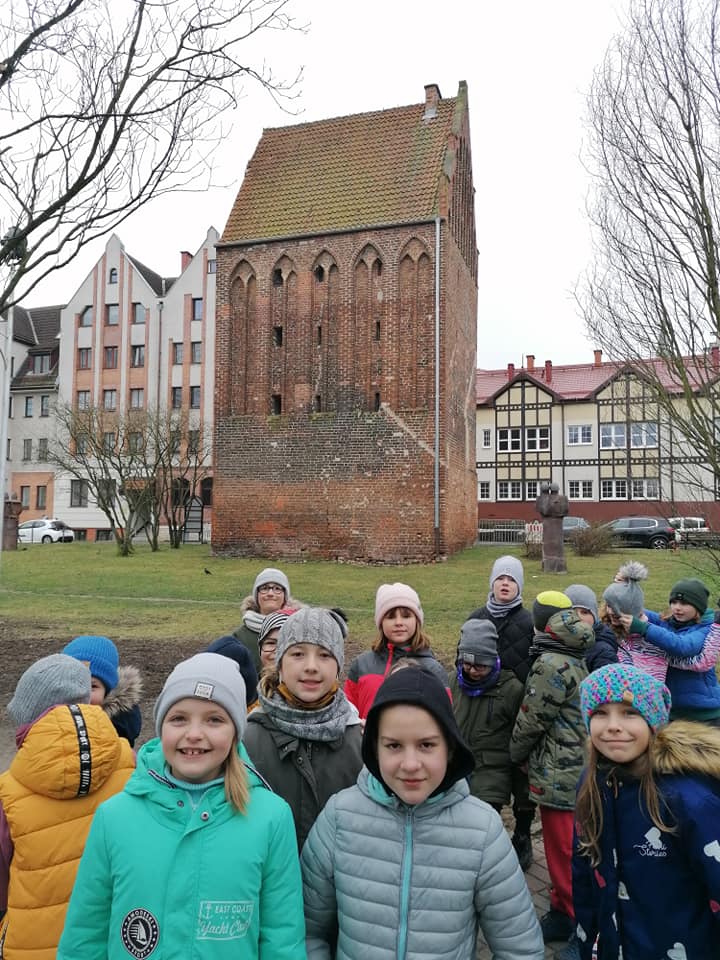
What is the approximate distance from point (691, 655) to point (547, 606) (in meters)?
0.97

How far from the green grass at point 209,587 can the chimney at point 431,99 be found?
49.4 feet

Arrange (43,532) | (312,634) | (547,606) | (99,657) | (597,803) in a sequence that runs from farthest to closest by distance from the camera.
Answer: (43,532) → (547,606) → (99,657) → (312,634) → (597,803)

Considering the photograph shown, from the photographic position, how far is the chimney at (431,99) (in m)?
24.5

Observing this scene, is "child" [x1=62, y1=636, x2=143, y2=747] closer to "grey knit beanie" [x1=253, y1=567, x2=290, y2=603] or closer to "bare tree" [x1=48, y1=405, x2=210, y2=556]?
"grey knit beanie" [x1=253, y1=567, x2=290, y2=603]

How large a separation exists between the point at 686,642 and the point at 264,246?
2234 cm

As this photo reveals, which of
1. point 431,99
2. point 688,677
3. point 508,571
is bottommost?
point 688,677

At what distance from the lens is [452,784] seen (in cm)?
202

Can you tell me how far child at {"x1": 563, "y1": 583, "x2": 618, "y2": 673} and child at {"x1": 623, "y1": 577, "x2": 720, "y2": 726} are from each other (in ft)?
0.69

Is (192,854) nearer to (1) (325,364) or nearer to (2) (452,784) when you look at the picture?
(2) (452,784)

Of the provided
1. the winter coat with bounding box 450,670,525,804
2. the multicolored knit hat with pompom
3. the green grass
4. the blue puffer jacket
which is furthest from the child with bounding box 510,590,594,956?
the green grass

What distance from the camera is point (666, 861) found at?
86.1 inches

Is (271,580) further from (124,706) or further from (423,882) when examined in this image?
(423,882)

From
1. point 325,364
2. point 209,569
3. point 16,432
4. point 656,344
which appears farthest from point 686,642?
point 16,432

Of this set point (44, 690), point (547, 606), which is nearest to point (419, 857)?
point (44, 690)
